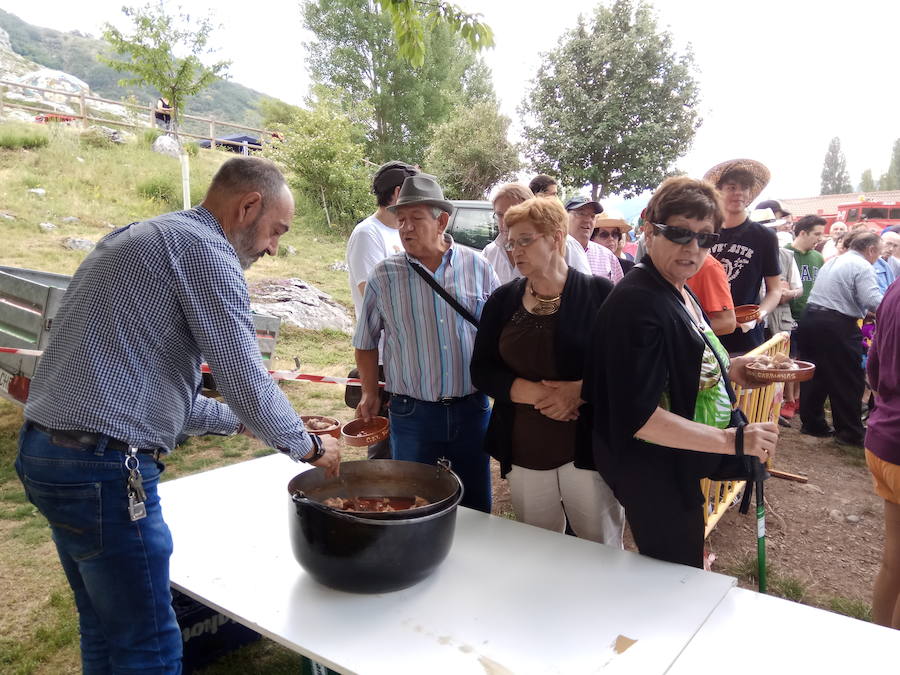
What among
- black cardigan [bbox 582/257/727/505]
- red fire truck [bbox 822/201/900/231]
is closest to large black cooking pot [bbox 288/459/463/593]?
black cardigan [bbox 582/257/727/505]

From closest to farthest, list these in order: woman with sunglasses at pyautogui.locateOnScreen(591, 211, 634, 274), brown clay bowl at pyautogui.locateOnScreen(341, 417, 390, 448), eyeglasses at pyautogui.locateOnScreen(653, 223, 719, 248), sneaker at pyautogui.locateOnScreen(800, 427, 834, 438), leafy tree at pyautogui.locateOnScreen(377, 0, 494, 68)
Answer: eyeglasses at pyautogui.locateOnScreen(653, 223, 719, 248) < brown clay bowl at pyautogui.locateOnScreen(341, 417, 390, 448) < leafy tree at pyautogui.locateOnScreen(377, 0, 494, 68) < woman with sunglasses at pyautogui.locateOnScreen(591, 211, 634, 274) < sneaker at pyautogui.locateOnScreen(800, 427, 834, 438)

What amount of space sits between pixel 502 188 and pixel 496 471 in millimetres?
2383

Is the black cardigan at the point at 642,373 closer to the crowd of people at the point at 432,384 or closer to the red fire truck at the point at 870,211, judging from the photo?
the crowd of people at the point at 432,384

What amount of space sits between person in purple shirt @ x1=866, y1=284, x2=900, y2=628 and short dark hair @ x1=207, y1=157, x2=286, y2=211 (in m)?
2.12

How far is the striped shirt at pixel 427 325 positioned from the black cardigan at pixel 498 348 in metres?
0.25

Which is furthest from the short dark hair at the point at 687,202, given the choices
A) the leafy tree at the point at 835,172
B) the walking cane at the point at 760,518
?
the leafy tree at the point at 835,172

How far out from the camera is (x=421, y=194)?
2537 mm

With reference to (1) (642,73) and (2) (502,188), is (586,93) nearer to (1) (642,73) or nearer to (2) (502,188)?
(1) (642,73)

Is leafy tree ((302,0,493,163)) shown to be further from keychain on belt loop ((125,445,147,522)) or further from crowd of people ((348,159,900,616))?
keychain on belt loop ((125,445,147,522))

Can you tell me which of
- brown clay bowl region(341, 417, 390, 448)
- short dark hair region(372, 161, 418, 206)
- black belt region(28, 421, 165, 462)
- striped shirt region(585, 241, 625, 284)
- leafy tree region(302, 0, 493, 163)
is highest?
leafy tree region(302, 0, 493, 163)

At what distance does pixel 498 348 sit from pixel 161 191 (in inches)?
601

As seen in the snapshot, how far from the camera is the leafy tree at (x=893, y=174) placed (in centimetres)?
6331

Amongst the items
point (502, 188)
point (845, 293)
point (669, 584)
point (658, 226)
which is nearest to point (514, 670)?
point (669, 584)

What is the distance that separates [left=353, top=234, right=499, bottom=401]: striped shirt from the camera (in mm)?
2562
